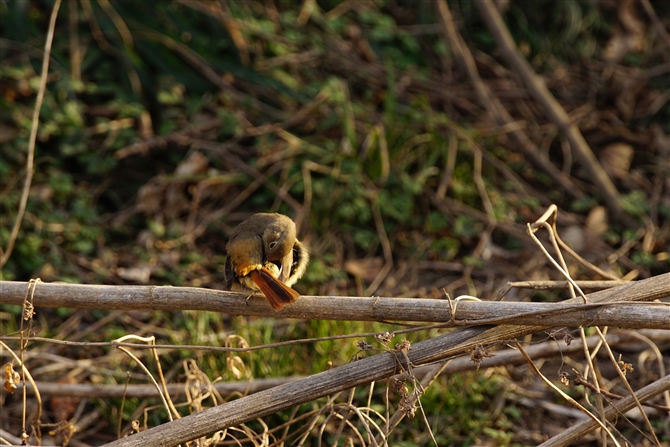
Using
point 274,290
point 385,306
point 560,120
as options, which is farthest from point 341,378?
point 560,120

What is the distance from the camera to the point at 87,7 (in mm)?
5605

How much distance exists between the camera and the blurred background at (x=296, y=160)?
15.4 ft

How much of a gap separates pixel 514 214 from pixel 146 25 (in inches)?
120

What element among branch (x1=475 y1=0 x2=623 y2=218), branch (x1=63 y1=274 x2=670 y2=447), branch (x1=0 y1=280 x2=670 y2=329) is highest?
branch (x1=0 y1=280 x2=670 y2=329)

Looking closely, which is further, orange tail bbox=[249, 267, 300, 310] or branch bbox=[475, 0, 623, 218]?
branch bbox=[475, 0, 623, 218]

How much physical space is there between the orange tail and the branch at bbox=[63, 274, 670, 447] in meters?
0.28

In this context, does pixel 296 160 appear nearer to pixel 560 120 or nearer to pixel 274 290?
pixel 560 120

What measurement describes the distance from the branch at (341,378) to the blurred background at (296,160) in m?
1.48

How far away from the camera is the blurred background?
4.69 metres

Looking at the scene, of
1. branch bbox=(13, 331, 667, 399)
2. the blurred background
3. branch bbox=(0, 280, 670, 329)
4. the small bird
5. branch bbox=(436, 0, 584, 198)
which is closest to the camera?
branch bbox=(0, 280, 670, 329)

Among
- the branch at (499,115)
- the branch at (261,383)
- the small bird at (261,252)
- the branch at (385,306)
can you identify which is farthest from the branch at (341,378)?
the branch at (499,115)

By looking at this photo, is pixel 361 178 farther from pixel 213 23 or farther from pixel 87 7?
pixel 87 7

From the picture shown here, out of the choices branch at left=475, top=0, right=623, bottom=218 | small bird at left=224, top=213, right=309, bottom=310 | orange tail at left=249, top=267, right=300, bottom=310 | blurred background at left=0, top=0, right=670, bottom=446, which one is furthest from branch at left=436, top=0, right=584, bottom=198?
orange tail at left=249, top=267, right=300, bottom=310

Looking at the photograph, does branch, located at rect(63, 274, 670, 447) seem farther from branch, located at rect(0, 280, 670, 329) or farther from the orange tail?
the orange tail
